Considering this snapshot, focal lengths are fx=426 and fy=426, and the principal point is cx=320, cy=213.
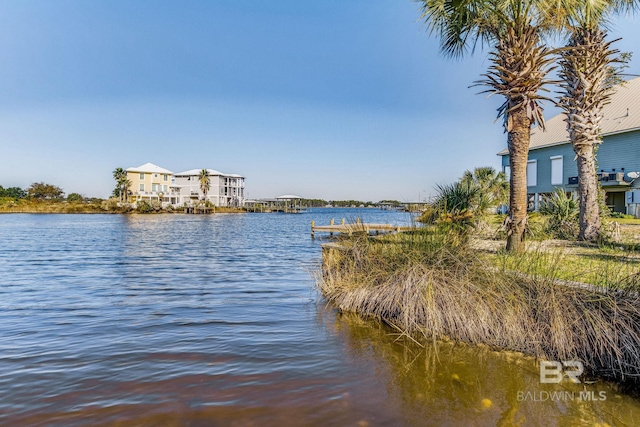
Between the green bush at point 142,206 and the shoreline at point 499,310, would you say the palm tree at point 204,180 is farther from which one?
the shoreline at point 499,310

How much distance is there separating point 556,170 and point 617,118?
5060 millimetres

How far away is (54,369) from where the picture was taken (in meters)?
5.73

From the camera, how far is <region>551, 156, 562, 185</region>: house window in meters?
30.5

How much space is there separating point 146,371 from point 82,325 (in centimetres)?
320

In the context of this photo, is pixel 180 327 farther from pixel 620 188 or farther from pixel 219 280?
pixel 620 188

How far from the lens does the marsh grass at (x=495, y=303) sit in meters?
5.22

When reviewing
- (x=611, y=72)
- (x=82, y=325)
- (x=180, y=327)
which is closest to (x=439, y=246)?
(x=180, y=327)

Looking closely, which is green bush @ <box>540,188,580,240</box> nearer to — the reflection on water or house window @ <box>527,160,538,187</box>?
the reflection on water

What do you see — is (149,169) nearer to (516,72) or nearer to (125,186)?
(125,186)

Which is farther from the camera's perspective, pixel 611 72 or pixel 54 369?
pixel 611 72

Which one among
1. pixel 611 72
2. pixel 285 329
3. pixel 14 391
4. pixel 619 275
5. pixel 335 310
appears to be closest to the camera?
pixel 14 391

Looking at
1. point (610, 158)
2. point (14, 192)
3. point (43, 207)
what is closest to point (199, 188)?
point (43, 207)

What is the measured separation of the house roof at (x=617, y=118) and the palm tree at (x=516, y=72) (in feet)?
45.7

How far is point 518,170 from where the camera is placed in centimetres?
1098
